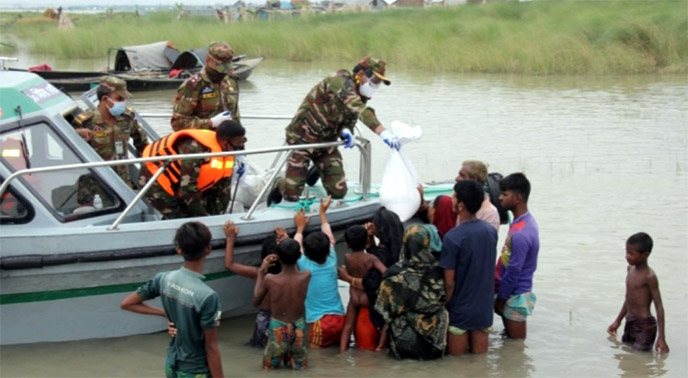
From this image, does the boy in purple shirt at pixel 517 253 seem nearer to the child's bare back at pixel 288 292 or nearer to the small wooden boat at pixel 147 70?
the child's bare back at pixel 288 292

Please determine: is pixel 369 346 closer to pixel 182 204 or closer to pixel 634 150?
pixel 182 204

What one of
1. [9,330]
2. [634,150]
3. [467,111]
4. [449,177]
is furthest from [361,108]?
[467,111]

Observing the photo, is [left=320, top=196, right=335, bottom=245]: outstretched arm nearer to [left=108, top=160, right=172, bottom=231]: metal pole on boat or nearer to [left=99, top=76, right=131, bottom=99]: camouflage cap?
[left=108, top=160, right=172, bottom=231]: metal pole on boat

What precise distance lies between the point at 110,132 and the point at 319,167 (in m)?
1.60

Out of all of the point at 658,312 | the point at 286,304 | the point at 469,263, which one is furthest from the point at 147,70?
the point at 658,312

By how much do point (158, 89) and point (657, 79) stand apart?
442 inches

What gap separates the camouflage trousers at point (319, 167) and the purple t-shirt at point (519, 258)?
1319 mm

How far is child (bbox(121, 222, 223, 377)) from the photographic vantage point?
4.64m

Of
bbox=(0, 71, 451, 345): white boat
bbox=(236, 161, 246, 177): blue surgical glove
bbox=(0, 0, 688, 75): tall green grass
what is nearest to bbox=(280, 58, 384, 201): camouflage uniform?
bbox=(0, 71, 451, 345): white boat

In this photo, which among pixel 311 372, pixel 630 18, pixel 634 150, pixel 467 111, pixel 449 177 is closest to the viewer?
pixel 311 372

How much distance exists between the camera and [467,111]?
19250 millimetres

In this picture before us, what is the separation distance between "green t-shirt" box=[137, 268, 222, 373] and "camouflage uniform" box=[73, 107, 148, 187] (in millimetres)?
2956

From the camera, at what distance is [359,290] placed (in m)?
6.76

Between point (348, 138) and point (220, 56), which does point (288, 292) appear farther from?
point (220, 56)
